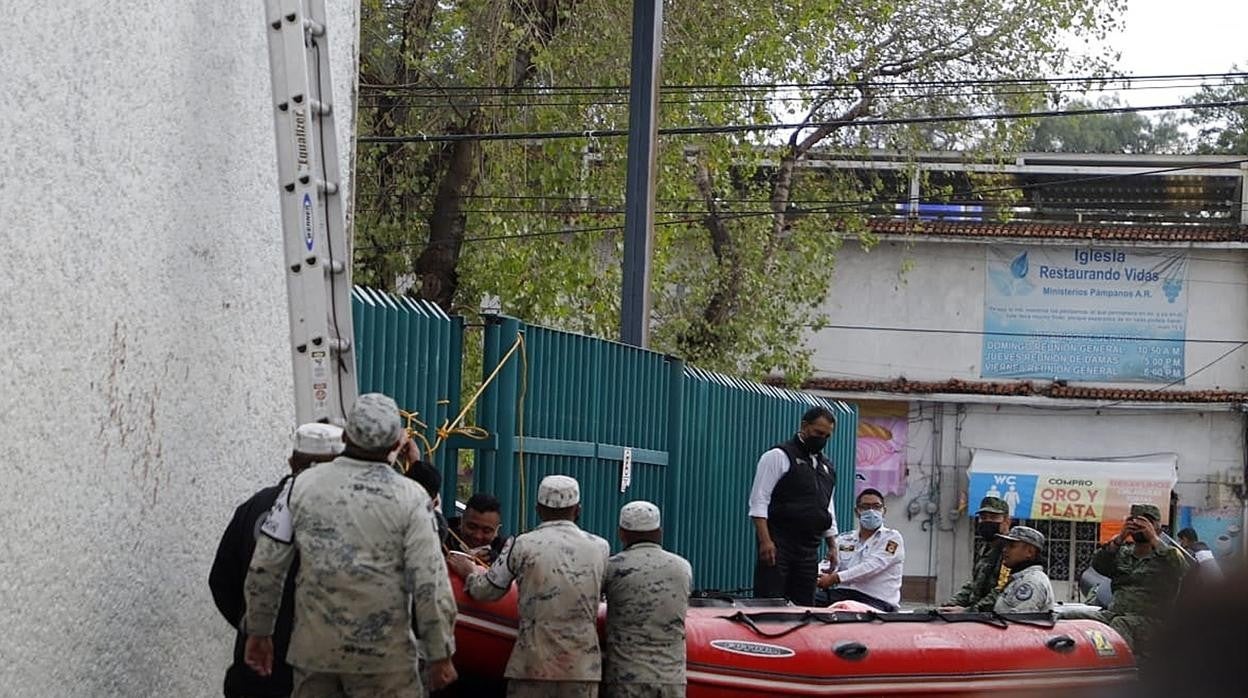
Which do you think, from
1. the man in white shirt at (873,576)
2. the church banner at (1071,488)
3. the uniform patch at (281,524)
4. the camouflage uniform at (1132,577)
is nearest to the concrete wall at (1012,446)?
the church banner at (1071,488)

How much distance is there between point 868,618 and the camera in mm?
9945

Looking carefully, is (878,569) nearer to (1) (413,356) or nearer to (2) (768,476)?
(2) (768,476)

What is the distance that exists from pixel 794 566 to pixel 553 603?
4913 millimetres

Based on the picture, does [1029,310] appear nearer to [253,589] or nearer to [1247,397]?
[1247,397]

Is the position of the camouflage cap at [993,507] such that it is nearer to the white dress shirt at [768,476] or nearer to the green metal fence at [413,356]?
the white dress shirt at [768,476]

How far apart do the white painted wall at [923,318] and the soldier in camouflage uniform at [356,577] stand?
28.0 metres

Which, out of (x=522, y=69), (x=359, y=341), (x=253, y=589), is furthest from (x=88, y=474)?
(x=522, y=69)

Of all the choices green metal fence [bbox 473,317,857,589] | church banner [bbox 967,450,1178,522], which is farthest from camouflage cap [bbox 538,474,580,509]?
church banner [bbox 967,450,1178,522]

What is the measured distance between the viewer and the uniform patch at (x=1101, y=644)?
33.8 feet

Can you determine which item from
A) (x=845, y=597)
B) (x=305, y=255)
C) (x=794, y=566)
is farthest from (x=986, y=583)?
(x=305, y=255)

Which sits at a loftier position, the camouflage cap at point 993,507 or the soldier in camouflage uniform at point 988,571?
the camouflage cap at point 993,507

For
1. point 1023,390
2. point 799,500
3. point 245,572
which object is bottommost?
point 1023,390

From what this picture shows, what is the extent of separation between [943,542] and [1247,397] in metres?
6.29

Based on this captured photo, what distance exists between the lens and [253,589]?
6352mm
